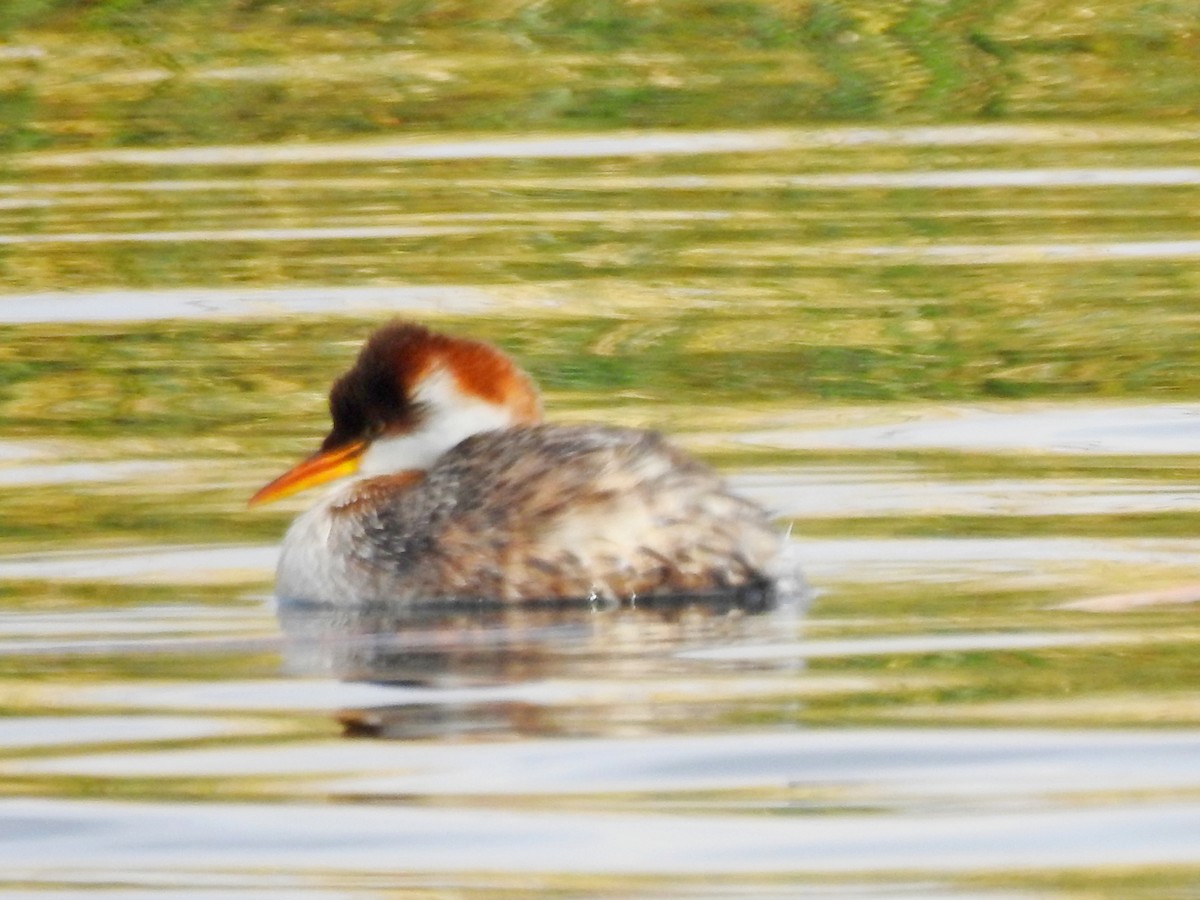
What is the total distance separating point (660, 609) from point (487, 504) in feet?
1.67

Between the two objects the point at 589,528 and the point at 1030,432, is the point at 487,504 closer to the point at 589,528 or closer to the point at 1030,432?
the point at 589,528

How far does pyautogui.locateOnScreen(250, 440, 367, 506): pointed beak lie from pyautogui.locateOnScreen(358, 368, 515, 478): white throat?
0.03 m

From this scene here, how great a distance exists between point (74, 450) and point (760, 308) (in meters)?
3.44

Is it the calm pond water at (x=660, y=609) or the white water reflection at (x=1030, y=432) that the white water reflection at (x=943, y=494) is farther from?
the white water reflection at (x=1030, y=432)

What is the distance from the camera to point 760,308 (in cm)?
1344

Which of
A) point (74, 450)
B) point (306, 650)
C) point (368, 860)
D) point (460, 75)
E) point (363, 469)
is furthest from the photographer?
point (460, 75)

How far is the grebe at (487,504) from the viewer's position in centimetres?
845

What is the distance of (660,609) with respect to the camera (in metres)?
8.40

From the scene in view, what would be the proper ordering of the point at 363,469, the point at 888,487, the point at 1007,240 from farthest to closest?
the point at 1007,240
the point at 888,487
the point at 363,469

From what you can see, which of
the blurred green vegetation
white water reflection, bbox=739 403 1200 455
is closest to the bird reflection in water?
white water reflection, bbox=739 403 1200 455

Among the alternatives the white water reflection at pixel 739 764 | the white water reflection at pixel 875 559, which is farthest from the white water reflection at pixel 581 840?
the white water reflection at pixel 875 559

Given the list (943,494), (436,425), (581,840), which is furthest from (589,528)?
(581,840)

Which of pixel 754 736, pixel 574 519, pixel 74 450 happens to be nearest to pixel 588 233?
pixel 74 450

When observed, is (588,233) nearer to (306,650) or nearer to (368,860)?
(306,650)
